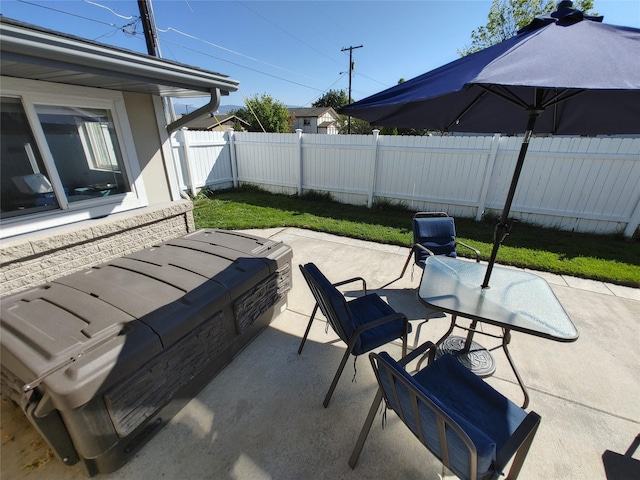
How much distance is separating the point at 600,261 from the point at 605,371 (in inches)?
118

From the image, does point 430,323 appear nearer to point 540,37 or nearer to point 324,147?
point 540,37

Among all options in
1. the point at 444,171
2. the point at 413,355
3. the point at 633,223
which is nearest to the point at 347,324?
the point at 413,355

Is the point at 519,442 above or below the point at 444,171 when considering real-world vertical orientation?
below

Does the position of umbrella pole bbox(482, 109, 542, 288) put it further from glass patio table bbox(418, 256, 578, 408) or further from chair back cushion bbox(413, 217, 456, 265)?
chair back cushion bbox(413, 217, 456, 265)

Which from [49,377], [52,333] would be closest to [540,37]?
[49,377]

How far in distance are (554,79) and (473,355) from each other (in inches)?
90.3

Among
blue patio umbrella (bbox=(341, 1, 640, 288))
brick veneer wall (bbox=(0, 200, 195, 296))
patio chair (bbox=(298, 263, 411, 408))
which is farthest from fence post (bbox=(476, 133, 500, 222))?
brick veneer wall (bbox=(0, 200, 195, 296))

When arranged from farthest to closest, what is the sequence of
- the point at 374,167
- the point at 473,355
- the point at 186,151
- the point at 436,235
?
the point at 186,151 < the point at 374,167 < the point at 436,235 < the point at 473,355

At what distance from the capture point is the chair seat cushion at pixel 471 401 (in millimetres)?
1472

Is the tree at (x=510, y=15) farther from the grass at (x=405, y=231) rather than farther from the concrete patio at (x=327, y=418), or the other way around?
the concrete patio at (x=327, y=418)

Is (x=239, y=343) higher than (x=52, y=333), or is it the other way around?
(x=52, y=333)

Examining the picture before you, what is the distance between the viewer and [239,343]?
2.54 metres

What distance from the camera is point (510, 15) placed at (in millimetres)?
15203

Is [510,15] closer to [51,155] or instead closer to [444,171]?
[444,171]
